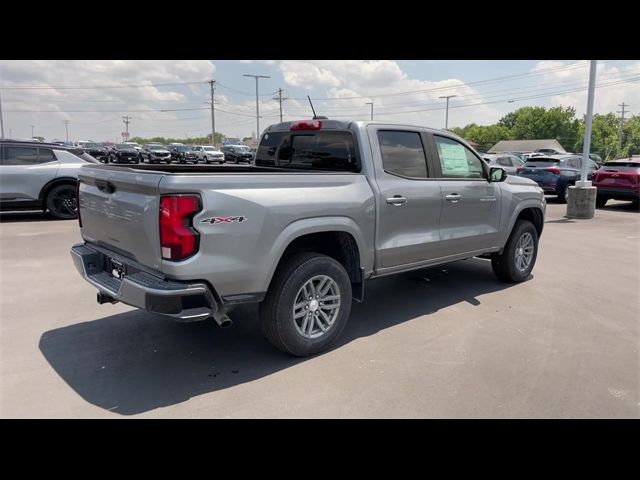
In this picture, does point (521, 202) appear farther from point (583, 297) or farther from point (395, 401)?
point (395, 401)

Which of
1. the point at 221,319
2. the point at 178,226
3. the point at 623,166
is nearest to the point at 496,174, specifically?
the point at 221,319

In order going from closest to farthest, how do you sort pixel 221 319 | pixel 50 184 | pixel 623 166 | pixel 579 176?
1. pixel 221 319
2. pixel 50 184
3. pixel 623 166
4. pixel 579 176

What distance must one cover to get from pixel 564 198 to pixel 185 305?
54.9 ft

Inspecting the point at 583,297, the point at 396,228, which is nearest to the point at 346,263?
the point at 396,228

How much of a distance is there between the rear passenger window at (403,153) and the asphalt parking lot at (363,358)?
1.54 meters

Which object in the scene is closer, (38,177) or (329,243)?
(329,243)

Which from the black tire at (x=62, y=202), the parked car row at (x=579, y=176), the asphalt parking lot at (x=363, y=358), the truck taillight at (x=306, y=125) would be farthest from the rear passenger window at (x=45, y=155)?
the parked car row at (x=579, y=176)

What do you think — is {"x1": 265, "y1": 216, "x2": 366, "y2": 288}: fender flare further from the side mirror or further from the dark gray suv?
the dark gray suv

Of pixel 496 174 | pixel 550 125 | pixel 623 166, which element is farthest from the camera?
pixel 550 125

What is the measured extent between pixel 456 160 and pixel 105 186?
3.69 meters

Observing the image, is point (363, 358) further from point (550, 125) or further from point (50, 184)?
point (550, 125)

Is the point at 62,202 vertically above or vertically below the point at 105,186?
below

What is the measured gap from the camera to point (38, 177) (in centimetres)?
1016

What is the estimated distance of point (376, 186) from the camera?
14.1 feet
